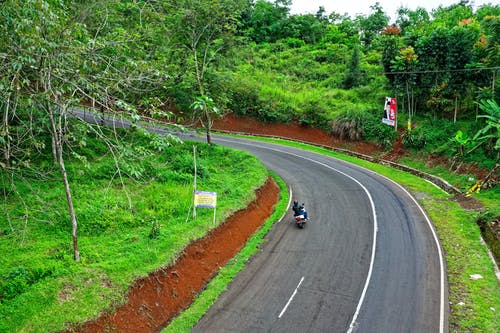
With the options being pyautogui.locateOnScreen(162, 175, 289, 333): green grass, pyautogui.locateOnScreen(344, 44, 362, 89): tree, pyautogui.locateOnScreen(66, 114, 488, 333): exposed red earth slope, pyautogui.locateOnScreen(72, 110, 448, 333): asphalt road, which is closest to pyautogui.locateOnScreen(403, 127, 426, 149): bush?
pyautogui.locateOnScreen(72, 110, 448, 333): asphalt road

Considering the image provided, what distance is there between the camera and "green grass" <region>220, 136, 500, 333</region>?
534 inches

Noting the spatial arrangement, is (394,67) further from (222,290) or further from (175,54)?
(222,290)

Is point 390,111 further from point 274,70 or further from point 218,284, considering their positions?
point 218,284

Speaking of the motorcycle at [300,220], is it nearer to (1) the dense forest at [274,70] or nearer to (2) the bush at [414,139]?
(1) the dense forest at [274,70]

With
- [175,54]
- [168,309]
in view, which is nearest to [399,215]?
[168,309]

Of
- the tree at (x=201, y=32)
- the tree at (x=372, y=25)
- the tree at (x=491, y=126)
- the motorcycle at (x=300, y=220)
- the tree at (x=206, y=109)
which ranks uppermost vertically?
the tree at (x=372, y=25)

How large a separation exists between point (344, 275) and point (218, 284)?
5531 mm

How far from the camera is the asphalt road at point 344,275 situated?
13.3 metres

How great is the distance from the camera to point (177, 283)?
14805 mm

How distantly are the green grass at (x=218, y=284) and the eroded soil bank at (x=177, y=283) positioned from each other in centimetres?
32

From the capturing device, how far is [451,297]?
48.4ft

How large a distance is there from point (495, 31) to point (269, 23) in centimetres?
4295

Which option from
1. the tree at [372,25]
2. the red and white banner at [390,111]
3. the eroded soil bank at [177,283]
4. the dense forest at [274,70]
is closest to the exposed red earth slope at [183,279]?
the eroded soil bank at [177,283]

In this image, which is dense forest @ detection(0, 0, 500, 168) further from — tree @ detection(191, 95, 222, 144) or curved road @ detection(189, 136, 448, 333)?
curved road @ detection(189, 136, 448, 333)
